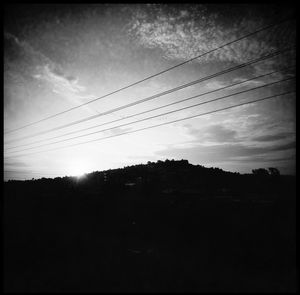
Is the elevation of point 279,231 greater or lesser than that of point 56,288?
greater

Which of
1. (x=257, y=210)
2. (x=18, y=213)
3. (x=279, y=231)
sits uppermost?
(x=257, y=210)

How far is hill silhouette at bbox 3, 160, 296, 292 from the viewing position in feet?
27.3

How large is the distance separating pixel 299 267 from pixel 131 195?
1214cm

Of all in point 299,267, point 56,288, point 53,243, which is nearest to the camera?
point 56,288

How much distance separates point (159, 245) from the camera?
1227 centimetres

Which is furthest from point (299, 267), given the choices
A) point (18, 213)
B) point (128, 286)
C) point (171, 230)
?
point (18, 213)

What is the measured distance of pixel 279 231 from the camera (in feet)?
34.9

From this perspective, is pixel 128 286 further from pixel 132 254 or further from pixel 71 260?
pixel 71 260

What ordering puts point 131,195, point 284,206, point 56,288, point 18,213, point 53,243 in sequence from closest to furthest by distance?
point 56,288 → point 284,206 → point 53,243 → point 131,195 → point 18,213

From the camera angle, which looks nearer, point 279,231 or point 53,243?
point 279,231

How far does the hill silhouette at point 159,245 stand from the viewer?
27.3ft

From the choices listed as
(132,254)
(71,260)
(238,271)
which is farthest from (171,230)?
(71,260)

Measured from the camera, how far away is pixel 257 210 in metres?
11.4

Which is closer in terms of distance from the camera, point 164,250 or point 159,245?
point 164,250
